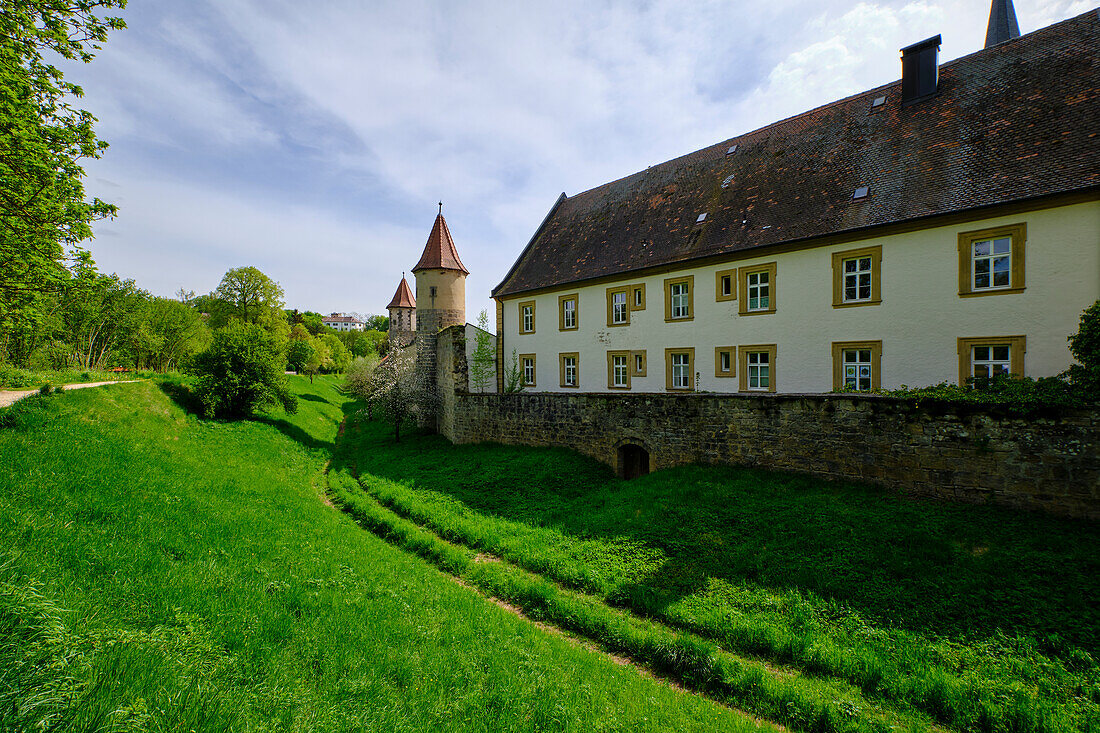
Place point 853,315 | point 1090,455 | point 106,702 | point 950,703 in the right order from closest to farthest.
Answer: point 106,702 < point 950,703 < point 1090,455 < point 853,315

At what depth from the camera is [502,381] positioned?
26.6 meters

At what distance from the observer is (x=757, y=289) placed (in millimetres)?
17453

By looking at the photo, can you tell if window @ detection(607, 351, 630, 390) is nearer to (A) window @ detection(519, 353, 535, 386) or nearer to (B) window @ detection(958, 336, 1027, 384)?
(A) window @ detection(519, 353, 535, 386)

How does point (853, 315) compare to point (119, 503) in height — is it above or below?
above

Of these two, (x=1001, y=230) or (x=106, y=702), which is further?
(x=1001, y=230)

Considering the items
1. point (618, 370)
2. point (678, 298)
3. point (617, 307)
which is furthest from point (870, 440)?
point (617, 307)

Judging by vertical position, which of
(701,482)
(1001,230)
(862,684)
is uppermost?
(1001,230)

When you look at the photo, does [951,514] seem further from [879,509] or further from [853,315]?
[853,315]

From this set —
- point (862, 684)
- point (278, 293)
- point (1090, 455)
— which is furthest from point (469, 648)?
point (278, 293)

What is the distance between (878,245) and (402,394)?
2296 cm

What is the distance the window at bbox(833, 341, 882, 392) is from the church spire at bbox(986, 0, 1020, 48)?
21241 mm

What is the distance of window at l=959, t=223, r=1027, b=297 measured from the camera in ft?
41.9

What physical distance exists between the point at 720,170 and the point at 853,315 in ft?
32.4

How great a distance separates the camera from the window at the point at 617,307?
21.5m
